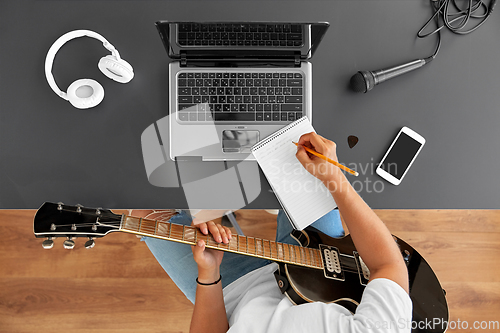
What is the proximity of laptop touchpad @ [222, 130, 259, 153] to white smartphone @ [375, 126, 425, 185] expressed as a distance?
15.1 inches

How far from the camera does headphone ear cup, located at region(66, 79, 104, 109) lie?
2.63 feet

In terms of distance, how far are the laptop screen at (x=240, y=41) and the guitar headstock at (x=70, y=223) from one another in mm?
486

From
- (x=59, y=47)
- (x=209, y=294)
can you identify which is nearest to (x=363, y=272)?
(x=209, y=294)

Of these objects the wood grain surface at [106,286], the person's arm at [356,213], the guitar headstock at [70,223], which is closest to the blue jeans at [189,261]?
the person's arm at [356,213]

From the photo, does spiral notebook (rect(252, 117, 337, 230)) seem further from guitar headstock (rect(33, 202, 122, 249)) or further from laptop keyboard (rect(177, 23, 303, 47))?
guitar headstock (rect(33, 202, 122, 249))

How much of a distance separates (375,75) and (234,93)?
0.42 m

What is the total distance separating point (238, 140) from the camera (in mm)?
865

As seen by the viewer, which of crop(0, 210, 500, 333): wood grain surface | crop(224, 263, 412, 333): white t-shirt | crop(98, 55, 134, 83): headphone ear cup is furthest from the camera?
crop(0, 210, 500, 333): wood grain surface

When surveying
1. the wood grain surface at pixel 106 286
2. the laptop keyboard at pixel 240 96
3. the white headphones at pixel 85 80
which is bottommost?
the wood grain surface at pixel 106 286

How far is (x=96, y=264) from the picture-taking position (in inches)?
53.9

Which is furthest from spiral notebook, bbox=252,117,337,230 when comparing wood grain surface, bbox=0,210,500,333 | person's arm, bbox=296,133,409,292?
wood grain surface, bbox=0,210,500,333

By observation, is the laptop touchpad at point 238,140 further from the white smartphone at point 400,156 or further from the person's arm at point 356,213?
the white smartphone at point 400,156

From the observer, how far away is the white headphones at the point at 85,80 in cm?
79

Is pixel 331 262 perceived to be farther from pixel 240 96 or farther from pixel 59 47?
pixel 59 47
